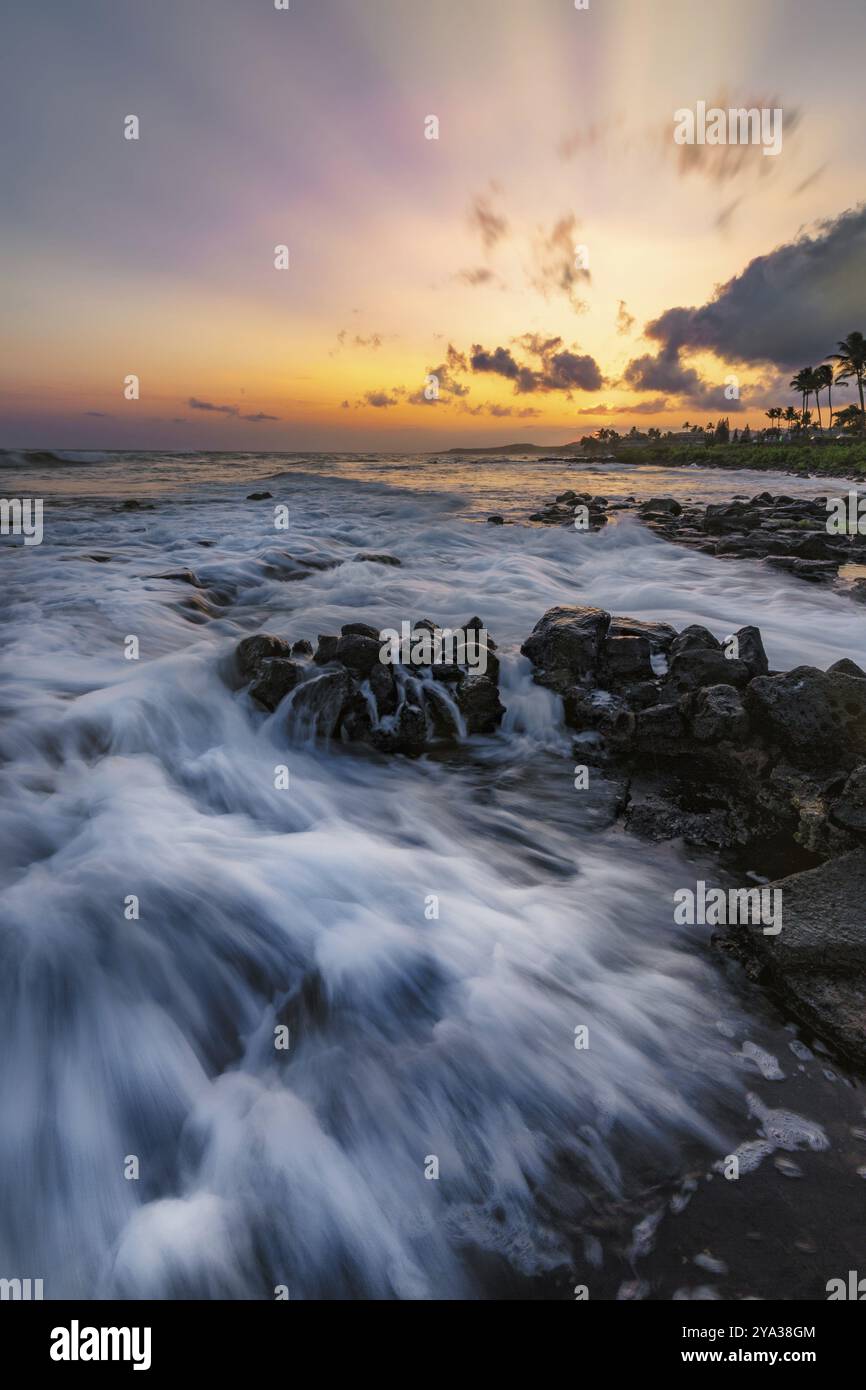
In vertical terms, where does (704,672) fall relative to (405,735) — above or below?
above

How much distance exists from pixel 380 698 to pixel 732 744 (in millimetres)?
3542

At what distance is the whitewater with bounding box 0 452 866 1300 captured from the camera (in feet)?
8.53

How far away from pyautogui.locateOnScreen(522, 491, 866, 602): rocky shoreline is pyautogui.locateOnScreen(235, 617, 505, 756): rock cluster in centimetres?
933

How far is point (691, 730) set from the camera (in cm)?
570

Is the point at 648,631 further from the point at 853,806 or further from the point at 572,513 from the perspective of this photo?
the point at 572,513

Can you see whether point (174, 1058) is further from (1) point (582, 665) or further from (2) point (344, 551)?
(2) point (344, 551)

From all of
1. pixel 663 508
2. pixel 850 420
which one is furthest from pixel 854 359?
pixel 663 508

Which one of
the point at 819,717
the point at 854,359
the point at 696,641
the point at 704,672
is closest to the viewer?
the point at 819,717

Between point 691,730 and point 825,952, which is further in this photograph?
point 691,730

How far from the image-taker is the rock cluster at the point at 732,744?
15.6 feet

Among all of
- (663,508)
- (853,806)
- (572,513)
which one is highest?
(663,508)

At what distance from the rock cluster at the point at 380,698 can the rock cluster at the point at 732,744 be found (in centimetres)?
103

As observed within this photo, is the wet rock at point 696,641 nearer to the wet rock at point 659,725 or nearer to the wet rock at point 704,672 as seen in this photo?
the wet rock at point 704,672
